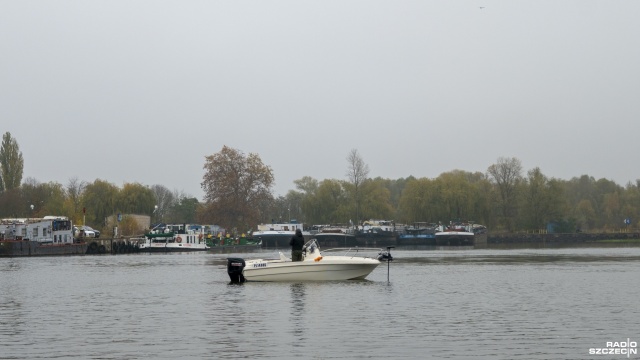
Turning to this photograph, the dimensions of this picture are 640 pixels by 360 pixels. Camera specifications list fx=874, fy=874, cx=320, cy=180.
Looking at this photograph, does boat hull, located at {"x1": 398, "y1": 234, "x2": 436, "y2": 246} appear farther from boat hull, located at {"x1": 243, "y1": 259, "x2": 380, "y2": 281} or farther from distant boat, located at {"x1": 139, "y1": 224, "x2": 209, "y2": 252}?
boat hull, located at {"x1": 243, "y1": 259, "x2": 380, "y2": 281}

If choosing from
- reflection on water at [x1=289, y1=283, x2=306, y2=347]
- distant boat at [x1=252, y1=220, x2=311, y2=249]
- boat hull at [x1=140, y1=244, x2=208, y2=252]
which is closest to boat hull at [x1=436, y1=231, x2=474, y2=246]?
distant boat at [x1=252, y1=220, x2=311, y2=249]

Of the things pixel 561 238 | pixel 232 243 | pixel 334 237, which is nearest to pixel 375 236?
pixel 334 237

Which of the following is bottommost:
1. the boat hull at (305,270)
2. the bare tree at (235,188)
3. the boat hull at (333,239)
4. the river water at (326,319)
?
the river water at (326,319)

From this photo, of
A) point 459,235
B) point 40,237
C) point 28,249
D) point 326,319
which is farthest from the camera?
point 459,235

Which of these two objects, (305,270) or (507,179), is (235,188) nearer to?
(507,179)

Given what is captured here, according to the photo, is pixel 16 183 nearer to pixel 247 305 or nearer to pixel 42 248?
pixel 42 248

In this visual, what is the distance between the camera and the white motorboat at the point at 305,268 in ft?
142

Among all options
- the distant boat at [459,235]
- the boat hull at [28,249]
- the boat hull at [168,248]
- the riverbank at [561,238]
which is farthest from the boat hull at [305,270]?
the riverbank at [561,238]

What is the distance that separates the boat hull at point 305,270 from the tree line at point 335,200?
3632 inches

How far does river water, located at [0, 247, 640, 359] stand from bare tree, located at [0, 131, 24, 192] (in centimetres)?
11144

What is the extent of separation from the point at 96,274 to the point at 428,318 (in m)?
34.1

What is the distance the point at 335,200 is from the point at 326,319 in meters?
139

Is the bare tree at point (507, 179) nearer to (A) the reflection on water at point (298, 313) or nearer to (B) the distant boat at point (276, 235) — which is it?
(B) the distant boat at point (276, 235)

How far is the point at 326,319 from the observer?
27484 millimetres
